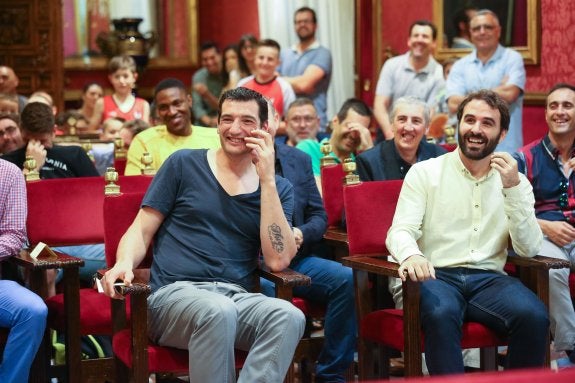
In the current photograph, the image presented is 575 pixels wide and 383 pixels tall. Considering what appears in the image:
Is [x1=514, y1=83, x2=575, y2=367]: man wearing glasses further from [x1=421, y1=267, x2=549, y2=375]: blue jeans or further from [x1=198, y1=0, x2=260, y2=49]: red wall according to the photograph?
[x1=198, y1=0, x2=260, y2=49]: red wall

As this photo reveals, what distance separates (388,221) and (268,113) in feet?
2.08

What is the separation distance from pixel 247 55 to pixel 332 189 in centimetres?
381

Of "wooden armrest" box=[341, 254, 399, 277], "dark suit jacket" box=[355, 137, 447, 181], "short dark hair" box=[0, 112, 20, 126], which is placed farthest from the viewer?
"short dark hair" box=[0, 112, 20, 126]

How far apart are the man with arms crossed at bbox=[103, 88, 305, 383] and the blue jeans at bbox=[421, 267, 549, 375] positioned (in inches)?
18.4

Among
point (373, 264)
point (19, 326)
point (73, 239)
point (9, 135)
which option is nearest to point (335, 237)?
point (373, 264)

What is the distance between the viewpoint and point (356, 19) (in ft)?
30.7

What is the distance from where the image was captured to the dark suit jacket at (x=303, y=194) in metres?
4.32

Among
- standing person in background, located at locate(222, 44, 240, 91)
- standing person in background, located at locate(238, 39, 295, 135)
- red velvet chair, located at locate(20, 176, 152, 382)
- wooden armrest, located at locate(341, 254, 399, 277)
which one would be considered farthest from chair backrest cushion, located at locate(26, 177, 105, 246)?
standing person in background, located at locate(222, 44, 240, 91)

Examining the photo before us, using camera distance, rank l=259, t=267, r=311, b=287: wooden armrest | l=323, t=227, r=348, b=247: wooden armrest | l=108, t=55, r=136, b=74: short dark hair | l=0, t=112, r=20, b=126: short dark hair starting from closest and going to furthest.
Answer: l=259, t=267, r=311, b=287: wooden armrest
l=323, t=227, r=348, b=247: wooden armrest
l=0, t=112, r=20, b=126: short dark hair
l=108, t=55, r=136, b=74: short dark hair

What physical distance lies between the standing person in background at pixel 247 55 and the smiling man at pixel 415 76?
4.48 feet

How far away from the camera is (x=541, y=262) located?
3.82m

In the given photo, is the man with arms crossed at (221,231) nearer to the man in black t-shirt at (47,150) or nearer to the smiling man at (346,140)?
the smiling man at (346,140)

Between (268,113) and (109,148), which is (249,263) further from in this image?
(109,148)

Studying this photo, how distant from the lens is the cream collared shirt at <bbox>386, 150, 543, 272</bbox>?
3873 mm
